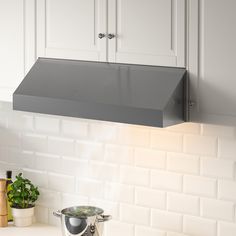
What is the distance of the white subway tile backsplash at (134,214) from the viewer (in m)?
3.38

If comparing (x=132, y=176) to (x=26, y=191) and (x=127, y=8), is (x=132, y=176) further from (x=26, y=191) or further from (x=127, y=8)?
(x=127, y=8)

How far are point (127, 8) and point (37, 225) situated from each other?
1.44 meters

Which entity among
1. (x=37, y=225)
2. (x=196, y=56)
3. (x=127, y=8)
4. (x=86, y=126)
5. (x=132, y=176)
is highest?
(x=127, y=8)

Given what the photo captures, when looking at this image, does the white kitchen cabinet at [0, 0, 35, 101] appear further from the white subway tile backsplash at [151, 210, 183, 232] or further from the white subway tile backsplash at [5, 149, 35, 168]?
the white subway tile backsplash at [151, 210, 183, 232]

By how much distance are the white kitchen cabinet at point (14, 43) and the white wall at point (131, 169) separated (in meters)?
0.43

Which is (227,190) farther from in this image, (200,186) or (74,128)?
(74,128)

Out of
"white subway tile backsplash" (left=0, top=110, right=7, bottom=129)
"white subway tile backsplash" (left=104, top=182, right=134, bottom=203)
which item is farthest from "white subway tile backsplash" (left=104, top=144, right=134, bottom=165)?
"white subway tile backsplash" (left=0, top=110, right=7, bottom=129)

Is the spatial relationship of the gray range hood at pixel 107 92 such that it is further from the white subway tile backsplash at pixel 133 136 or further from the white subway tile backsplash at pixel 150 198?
the white subway tile backsplash at pixel 150 198

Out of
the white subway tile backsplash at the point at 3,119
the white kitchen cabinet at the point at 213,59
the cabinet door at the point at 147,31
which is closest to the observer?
the white kitchen cabinet at the point at 213,59

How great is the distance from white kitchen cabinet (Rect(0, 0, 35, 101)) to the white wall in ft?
1.42

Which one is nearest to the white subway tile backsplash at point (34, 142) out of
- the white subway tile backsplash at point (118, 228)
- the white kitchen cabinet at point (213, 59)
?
the white subway tile backsplash at point (118, 228)

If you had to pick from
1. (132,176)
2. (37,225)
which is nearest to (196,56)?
(132,176)

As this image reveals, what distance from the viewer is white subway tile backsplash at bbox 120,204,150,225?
338cm

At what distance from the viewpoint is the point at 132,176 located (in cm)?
341
